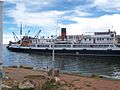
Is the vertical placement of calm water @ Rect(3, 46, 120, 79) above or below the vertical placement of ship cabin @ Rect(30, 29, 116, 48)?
below

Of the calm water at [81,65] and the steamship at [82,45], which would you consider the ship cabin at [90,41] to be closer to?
the steamship at [82,45]

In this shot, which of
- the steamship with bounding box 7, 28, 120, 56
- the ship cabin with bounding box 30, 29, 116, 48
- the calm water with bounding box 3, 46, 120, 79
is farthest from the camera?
the ship cabin with bounding box 30, 29, 116, 48

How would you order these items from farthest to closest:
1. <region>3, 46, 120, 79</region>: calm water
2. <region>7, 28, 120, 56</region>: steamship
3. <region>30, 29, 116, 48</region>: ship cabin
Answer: <region>30, 29, 116, 48</region>: ship cabin
<region>7, 28, 120, 56</region>: steamship
<region>3, 46, 120, 79</region>: calm water

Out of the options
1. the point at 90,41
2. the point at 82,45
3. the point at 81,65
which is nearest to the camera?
the point at 81,65

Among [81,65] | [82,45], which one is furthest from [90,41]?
[81,65]

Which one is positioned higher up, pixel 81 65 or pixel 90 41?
pixel 90 41

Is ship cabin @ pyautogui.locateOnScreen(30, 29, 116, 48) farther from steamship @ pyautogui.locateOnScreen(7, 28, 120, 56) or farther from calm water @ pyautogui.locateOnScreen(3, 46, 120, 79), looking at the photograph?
calm water @ pyautogui.locateOnScreen(3, 46, 120, 79)

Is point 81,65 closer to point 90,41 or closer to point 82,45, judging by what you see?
point 82,45

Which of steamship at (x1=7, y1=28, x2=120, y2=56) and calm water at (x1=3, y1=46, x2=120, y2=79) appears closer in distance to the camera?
calm water at (x1=3, y1=46, x2=120, y2=79)

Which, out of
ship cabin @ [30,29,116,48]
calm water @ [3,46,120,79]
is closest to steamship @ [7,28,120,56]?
ship cabin @ [30,29,116,48]

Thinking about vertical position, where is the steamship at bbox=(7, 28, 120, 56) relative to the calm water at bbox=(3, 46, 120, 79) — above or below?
above

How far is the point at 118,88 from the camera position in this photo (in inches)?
498

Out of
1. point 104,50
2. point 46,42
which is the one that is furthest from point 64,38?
point 104,50

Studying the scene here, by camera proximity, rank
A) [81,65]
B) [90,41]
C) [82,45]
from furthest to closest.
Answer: [90,41] → [82,45] → [81,65]
